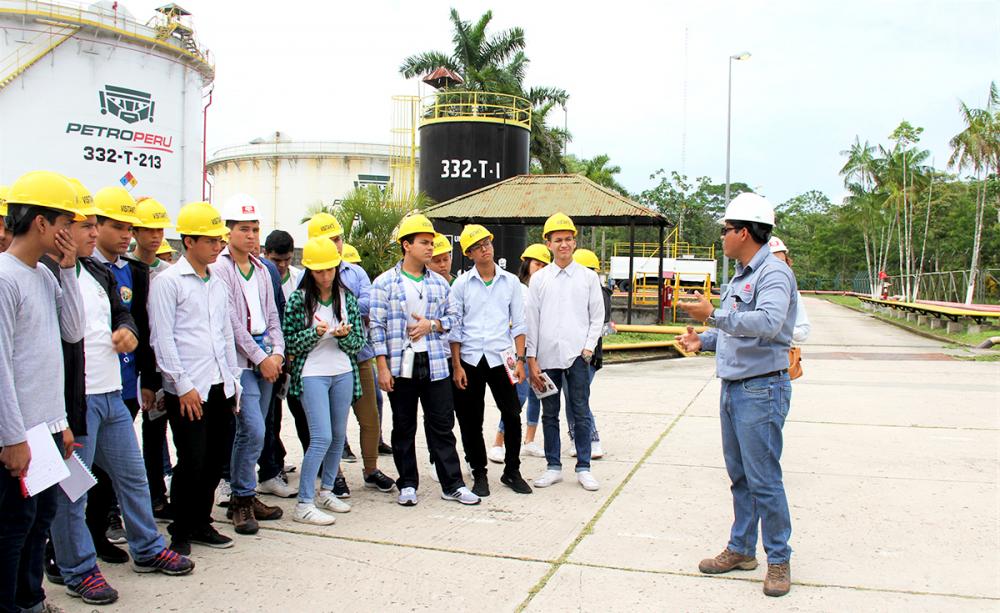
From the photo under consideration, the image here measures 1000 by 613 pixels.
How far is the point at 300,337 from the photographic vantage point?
16.0ft

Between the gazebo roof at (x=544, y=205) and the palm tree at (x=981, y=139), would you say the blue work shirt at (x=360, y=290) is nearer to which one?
the gazebo roof at (x=544, y=205)

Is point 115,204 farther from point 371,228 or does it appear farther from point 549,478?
point 371,228

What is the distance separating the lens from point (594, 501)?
5.32 metres

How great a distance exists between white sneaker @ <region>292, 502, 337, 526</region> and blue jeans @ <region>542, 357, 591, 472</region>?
171 centimetres

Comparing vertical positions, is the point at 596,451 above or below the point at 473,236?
below

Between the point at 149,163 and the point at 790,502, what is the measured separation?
98.3ft

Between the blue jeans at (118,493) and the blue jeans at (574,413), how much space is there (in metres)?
2.77

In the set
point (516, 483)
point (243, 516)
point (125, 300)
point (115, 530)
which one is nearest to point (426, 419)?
point (516, 483)

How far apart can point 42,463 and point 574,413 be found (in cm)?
363

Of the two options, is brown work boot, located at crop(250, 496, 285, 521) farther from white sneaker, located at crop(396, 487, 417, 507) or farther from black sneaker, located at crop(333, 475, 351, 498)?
white sneaker, located at crop(396, 487, 417, 507)

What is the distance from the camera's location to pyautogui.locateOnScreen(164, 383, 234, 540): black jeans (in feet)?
13.5

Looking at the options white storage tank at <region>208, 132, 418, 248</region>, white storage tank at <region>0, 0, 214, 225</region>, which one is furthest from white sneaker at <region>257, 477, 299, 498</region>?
white storage tank at <region>208, 132, 418, 248</region>

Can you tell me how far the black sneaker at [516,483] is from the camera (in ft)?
18.3

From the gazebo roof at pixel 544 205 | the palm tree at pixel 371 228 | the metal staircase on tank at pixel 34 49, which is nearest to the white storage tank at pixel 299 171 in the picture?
the metal staircase on tank at pixel 34 49
